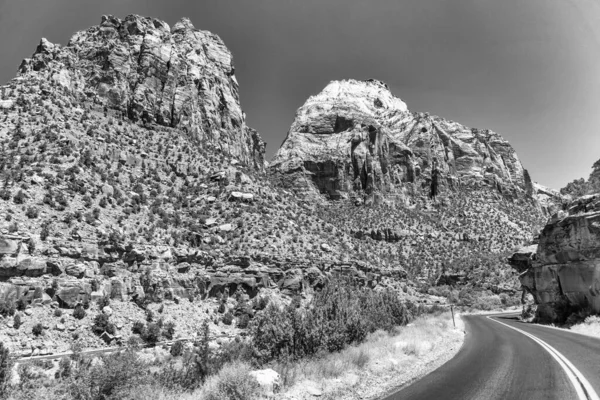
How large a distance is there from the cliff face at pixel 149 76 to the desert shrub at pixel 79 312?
2971 cm

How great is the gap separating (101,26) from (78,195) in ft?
160

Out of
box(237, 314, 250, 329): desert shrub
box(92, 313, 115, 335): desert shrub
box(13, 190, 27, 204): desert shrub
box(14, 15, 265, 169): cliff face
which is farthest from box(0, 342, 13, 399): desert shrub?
box(14, 15, 265, 169): cliff face

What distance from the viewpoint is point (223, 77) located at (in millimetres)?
78375

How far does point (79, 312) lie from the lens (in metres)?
18.2

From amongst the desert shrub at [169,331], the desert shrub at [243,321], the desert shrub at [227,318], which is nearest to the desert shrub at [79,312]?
the desert shrub at [169,331]

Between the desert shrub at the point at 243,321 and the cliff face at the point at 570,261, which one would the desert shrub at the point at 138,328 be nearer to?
the desert shrub at the point at 243,321

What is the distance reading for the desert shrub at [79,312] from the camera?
18.1 meters

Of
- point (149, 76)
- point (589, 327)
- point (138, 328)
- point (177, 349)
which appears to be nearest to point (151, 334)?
point (138, 328)

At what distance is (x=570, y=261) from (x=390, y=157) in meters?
103

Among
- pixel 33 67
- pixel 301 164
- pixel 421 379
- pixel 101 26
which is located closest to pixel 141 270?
pixel 421 379

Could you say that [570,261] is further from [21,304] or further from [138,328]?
[21,304]

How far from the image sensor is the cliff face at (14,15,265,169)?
48.8m

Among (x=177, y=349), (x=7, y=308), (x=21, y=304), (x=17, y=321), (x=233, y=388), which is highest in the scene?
(x=21, y=304)

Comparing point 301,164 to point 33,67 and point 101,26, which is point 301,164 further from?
point 33,67
